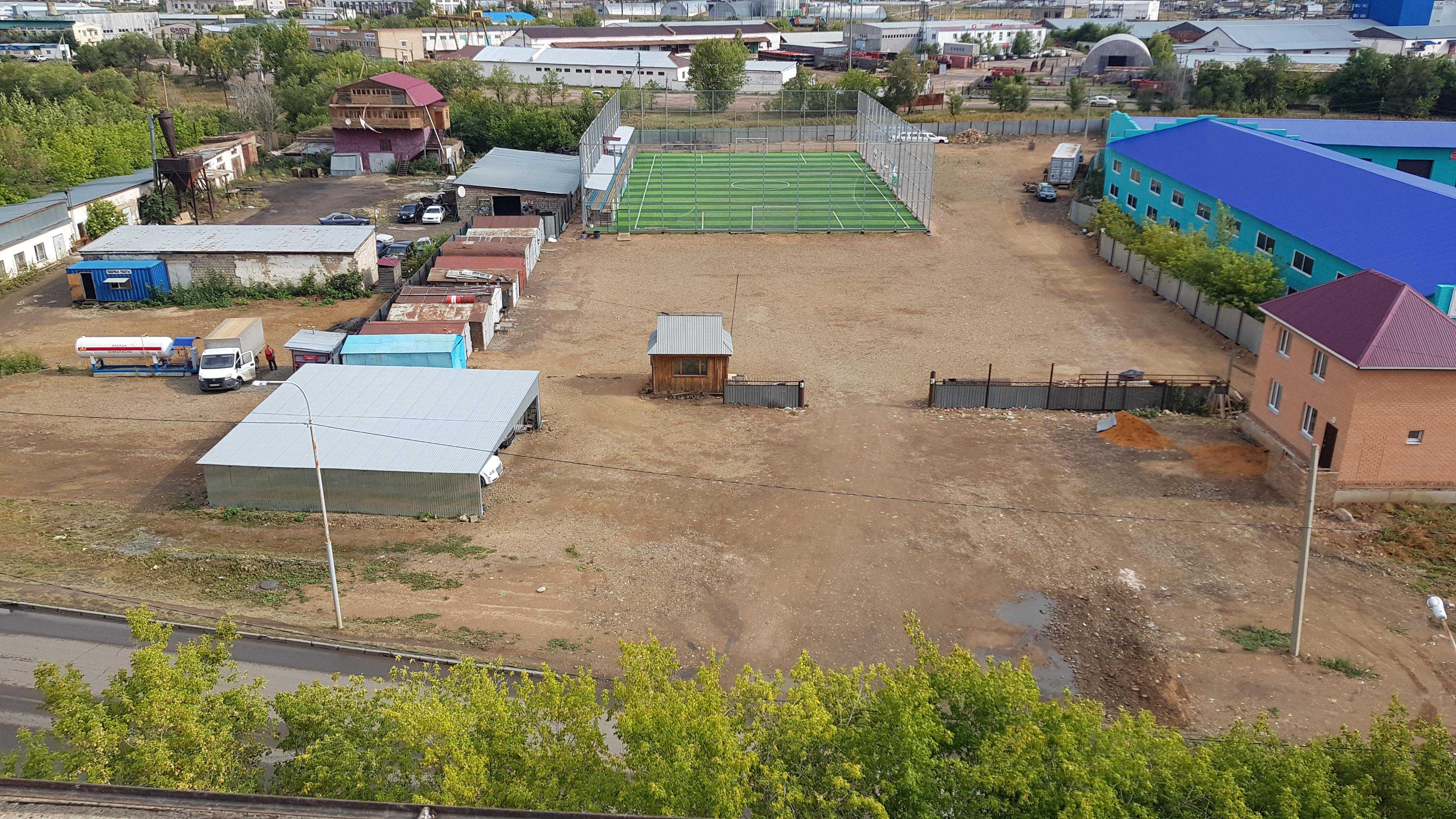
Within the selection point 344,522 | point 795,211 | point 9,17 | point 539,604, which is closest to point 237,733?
point 539,604

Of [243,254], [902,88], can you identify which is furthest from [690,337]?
[902,88]

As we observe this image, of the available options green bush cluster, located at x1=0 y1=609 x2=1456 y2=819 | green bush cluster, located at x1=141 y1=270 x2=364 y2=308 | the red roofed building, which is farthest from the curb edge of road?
the red roofed building

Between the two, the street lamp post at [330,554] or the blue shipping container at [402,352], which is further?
the blue shipping container at [402,352]

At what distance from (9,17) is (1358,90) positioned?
6997 inches

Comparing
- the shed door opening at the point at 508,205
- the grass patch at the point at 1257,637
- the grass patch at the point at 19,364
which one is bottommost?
the grass patch at the point at 1257,637

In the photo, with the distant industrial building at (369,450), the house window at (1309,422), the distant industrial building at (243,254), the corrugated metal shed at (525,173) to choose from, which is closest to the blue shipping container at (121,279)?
the distant industrial building at (243,254)

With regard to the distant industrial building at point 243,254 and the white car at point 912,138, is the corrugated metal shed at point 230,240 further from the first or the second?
the white car at point 912,138

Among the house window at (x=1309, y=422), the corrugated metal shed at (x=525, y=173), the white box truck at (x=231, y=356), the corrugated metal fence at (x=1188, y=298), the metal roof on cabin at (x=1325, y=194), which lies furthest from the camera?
the corrugated metal shed at (x=525, y=173)

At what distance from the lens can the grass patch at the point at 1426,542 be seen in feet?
72.1

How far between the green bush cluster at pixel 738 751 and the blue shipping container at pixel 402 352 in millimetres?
19416

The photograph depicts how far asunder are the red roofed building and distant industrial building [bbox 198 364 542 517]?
41141 millimetres

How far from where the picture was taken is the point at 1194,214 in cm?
4531

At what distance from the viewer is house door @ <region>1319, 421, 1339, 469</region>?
2530cm

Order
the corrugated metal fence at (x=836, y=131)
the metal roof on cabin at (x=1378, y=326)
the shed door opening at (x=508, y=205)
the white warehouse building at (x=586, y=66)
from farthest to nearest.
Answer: the white warehouse building at (x=586, y=66) → the corrugated metal fence at (x=836, y=131) → the shed door opening at (x=508, y=205) → the metal roof on cabin at (x=1378, y=326)
